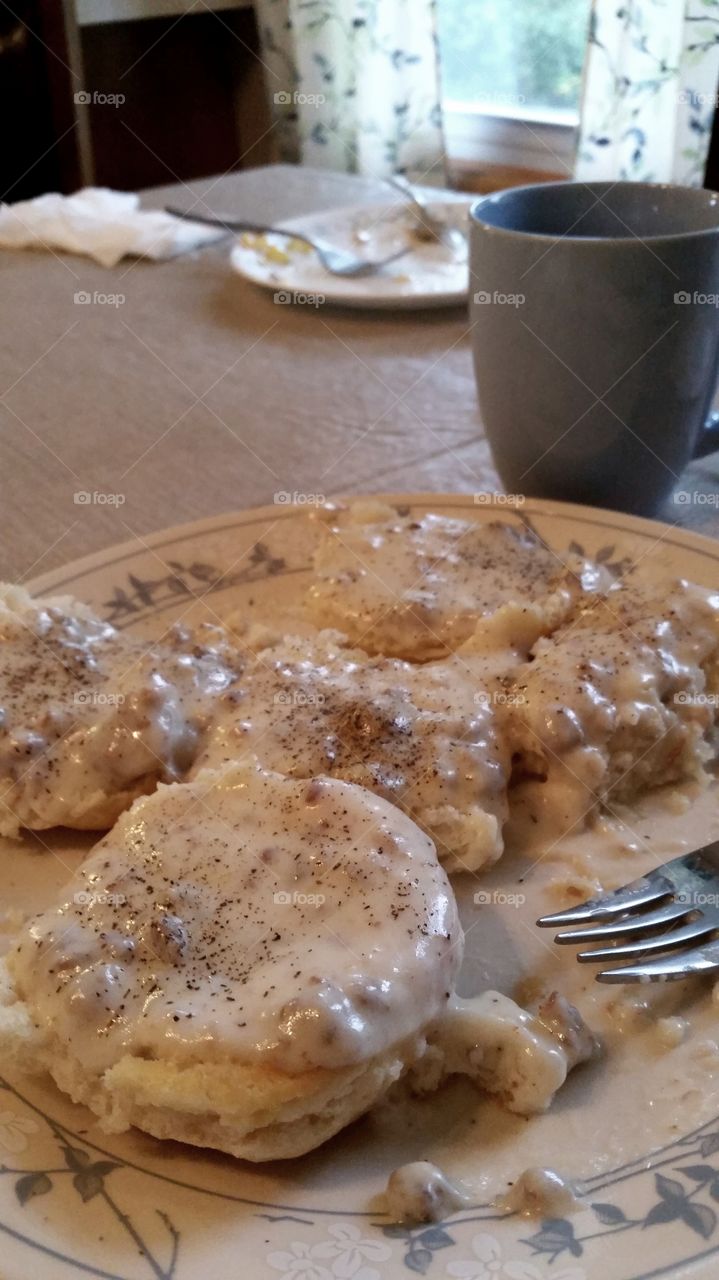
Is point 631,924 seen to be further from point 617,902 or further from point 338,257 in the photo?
point 338,257

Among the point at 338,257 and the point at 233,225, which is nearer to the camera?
the point at 338,257

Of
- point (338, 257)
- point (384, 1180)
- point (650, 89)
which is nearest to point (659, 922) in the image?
point (384, 1180)

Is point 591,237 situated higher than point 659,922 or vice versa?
point 591,237

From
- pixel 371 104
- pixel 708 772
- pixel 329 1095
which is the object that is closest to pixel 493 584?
pixel 708 772

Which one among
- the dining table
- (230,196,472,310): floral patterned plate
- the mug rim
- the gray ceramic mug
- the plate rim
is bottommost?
the dining table

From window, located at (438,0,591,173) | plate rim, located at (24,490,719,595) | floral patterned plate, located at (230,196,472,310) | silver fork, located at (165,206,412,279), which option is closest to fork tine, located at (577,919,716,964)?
plate rim, located at (24,490,719,595)

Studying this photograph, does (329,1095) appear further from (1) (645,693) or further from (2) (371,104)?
(2) (371,104)

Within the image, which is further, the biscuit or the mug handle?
the mug handle

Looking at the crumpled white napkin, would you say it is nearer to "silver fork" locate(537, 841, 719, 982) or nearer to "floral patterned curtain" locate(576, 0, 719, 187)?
"floral patterned curtain" locate(576, 0, 719, 187)
